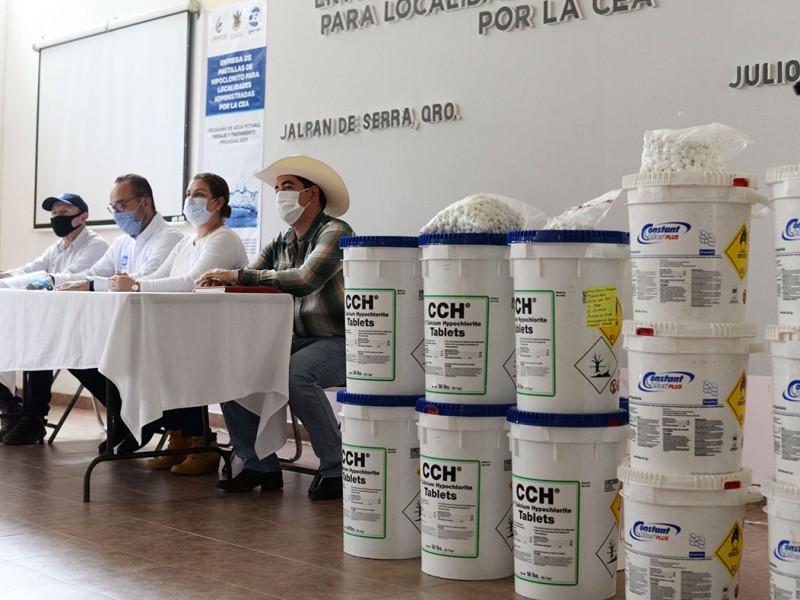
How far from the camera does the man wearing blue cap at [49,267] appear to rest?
5152 mm

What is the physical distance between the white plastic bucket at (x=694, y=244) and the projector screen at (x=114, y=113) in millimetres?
4414

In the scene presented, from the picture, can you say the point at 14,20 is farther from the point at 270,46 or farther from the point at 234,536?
the point at 234,536

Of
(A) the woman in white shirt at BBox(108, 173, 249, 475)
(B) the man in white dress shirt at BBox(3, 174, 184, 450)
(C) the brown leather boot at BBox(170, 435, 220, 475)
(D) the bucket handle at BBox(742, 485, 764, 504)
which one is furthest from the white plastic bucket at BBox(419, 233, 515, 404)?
(B) the man in white dress shirt at BBox(3, 174, 184, 450)

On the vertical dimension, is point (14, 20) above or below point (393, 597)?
above

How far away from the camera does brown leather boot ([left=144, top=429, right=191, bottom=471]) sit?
439 centimetres

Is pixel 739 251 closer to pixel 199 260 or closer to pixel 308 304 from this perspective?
pixel 308 304

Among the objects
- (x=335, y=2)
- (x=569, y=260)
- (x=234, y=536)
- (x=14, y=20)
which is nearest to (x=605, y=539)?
(x=569, y=260)

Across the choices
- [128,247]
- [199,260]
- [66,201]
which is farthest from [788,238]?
[66,201]

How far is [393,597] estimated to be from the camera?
8.26ft

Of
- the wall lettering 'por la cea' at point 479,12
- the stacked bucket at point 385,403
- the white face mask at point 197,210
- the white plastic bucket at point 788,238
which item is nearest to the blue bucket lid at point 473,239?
the stacked bucket at point 385,403

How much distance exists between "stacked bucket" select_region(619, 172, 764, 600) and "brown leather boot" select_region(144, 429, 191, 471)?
2490 mm

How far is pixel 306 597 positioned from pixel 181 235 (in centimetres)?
283

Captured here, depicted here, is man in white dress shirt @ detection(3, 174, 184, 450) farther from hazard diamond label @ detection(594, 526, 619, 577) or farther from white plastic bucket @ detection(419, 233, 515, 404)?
hazard diamond label @ detection(594, 526, 619, 577)

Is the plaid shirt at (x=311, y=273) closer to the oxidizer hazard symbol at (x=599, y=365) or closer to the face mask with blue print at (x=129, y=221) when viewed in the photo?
the face mask with blue print at (x=129, y=221)
